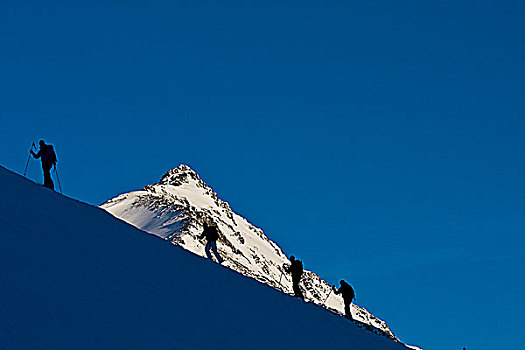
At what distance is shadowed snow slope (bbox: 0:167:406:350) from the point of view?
11859mm

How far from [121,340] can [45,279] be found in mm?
1943

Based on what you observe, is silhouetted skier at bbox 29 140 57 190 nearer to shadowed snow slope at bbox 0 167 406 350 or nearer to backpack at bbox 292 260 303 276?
shadowed snow slope at bbox 0 167 406 350

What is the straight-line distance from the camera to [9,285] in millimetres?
12125

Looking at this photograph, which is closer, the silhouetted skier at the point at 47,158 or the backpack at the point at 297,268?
the silhouetted skier at the point at 47,158

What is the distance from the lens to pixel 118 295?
14.4 meters

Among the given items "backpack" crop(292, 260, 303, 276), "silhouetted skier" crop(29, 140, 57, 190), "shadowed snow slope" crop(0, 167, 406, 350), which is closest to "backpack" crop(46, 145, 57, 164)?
"silhouetted skier" crop(29, 140, 57, 190)

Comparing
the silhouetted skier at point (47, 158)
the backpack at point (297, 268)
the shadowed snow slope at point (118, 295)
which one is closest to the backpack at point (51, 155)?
the silhouetted skier at point (47, 158)

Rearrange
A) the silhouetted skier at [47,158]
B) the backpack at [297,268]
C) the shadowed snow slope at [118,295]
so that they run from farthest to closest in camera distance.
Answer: the backpack at [297,268]
the silhouetted skier at [47,158]
the shadowed snow slope at [118,295]

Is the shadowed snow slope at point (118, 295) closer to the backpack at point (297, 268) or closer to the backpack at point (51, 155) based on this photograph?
the backpack at point (51, 155)

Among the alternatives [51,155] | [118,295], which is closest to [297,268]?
[51,155]

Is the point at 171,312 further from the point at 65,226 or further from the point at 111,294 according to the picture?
the point at 65,226

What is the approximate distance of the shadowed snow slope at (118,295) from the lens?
1186cm

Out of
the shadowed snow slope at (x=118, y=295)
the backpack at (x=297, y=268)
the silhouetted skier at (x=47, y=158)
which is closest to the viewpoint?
the shadowed snow slope at (x=118, y=295)

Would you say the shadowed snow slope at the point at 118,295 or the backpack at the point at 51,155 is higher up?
the backpack at the point at 51,155
